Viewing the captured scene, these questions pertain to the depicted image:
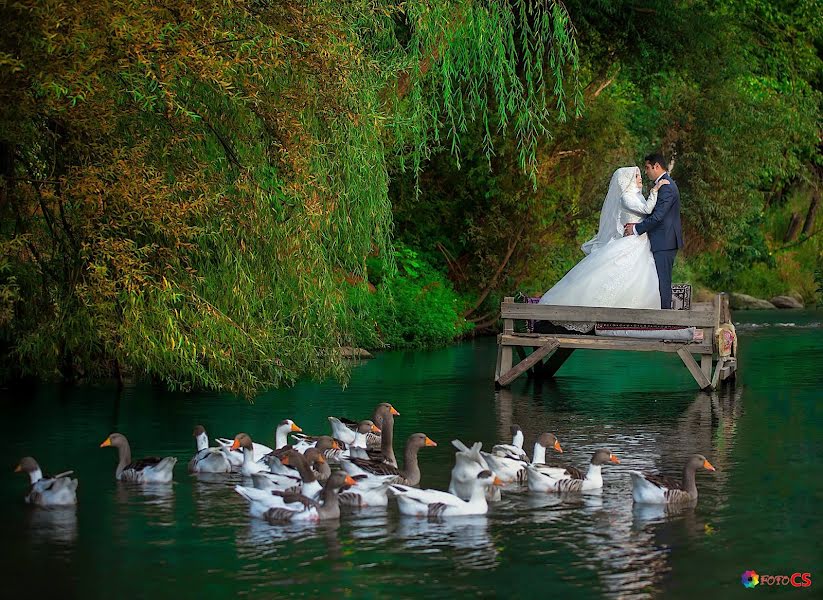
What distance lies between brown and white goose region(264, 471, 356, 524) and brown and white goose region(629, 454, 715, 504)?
252 centimetres

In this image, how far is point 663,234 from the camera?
20578 mm

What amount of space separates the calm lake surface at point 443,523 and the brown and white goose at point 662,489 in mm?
151

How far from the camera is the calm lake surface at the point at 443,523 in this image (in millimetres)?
9227

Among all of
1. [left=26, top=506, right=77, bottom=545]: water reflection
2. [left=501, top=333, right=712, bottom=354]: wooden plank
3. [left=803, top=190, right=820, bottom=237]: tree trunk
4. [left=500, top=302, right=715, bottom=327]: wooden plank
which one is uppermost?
[left=803, top=190, right=820, bottom=237]: tree trunk

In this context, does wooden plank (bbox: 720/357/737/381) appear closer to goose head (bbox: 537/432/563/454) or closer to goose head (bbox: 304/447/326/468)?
goose head (bbox: 537/432/563/454)

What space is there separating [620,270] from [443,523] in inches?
405

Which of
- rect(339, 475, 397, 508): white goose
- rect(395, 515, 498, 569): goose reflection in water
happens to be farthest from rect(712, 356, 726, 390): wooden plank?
rect(395, 515, 498, 569): goose reflection in water

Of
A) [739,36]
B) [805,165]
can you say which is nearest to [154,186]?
[739,36]

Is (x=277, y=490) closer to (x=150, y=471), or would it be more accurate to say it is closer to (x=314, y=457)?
(x=314, y=457)

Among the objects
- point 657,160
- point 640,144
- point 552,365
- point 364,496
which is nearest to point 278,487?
point 364,496

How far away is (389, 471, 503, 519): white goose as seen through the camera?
36.1ft

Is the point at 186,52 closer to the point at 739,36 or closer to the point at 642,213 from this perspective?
the point at 642,213

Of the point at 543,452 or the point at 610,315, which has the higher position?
the point at 610,315

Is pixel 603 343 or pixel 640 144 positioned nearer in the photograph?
pixel 603 343
